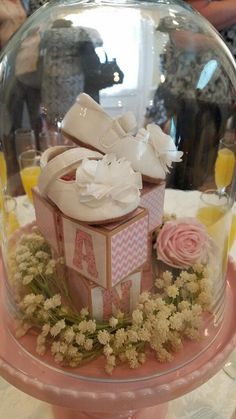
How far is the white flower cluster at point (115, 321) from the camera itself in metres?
0.55

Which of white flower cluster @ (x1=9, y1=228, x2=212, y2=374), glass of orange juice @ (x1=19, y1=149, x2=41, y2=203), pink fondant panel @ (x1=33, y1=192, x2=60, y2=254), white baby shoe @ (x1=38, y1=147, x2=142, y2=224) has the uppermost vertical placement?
white baby shoe @ (x1=38, y1=147, x2=142, y2=224)

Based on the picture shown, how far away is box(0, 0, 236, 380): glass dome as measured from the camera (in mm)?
547

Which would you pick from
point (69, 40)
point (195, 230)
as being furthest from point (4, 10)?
point (195, 230)

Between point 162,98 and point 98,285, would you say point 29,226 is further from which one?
point 162,98

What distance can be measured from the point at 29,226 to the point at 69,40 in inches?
14.3

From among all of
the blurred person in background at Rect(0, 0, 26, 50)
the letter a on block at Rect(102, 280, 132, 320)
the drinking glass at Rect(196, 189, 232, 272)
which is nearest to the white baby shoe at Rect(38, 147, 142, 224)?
Answer: the letter a on block at Rect(102, 280, 132, 320)

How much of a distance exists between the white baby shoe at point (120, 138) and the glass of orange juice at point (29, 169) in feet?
1.40

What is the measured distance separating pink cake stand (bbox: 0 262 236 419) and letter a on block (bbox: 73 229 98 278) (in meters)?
0.12

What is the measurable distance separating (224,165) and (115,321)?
0.45 meters

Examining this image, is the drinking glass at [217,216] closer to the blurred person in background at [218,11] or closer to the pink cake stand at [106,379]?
the pink cake stand at [106,379]

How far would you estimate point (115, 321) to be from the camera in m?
0.56

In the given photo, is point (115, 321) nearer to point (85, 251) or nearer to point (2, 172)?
point (85, 251)

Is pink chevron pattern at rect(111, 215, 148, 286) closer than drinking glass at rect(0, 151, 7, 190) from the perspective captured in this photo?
Yes

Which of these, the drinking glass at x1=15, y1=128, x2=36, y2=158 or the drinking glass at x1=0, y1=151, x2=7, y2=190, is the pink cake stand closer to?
the drinking glass at x1=0, y1=151, x2=7, y2=190
